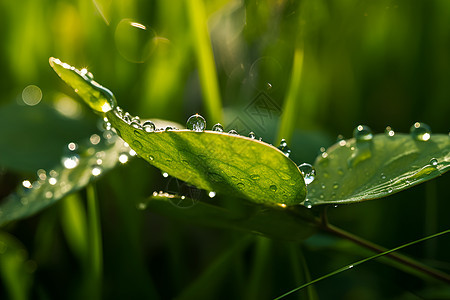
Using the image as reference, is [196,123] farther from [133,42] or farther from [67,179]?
[133,42]

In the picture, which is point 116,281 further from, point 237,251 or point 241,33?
point 241,33

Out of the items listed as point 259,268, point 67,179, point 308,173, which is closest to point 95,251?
point 67,179

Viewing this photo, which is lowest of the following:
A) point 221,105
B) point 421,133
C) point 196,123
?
point 196,123

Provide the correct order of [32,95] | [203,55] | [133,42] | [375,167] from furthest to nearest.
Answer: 1. [133,42]
2. [32,95]
3. [203,55]
4. [375,167]

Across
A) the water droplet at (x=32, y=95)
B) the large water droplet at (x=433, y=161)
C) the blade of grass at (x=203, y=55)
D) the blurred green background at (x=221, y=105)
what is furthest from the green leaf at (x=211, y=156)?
the water droplet at (x=32, y=95)

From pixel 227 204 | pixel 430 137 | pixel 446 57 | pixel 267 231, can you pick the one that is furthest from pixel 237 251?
pixel 446 57

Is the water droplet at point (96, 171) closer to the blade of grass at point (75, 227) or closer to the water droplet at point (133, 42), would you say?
the blade of grass at point (75, 227)
